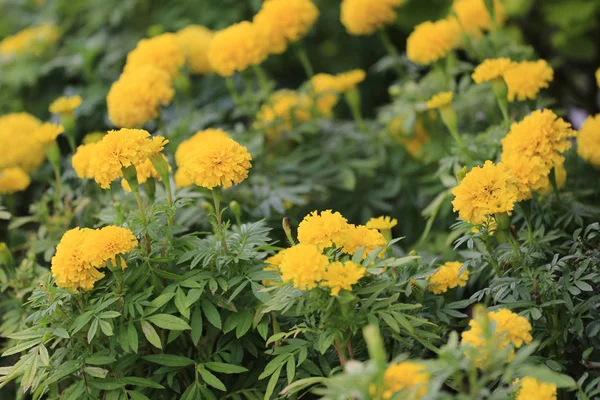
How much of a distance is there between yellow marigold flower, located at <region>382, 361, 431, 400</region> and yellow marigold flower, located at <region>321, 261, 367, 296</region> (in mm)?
234

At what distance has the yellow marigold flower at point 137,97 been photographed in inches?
86.7

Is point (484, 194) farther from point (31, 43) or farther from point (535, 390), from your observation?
point (31, 43)

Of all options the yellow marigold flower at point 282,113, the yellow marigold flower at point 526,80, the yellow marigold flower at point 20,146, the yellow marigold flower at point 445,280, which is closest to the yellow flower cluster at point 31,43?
the yellow marigold flower at point 20,146

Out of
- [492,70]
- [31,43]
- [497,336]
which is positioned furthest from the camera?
[31,43]

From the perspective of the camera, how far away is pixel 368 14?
2.58m

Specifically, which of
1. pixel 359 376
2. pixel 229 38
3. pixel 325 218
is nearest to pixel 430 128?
pixel 229 38

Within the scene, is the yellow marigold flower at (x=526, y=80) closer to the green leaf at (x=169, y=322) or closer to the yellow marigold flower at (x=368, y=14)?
the yellow marigold flower at (x=368, y=14)

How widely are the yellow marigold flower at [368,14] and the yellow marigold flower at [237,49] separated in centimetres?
38

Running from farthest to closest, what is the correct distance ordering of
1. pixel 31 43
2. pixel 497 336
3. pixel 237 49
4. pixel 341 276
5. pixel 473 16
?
pixel 31 43 → pixel 473 16 → pixel 237 49 → pixel 341 276 → pixel 497 336

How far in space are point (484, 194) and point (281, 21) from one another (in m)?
1.21

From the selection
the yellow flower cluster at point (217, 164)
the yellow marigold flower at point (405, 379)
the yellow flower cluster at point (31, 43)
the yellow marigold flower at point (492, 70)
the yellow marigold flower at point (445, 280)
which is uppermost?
the yellow flower cluster at point (31, 43)

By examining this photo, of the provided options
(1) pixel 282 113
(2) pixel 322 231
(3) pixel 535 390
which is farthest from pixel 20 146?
(3) pixel 535 390

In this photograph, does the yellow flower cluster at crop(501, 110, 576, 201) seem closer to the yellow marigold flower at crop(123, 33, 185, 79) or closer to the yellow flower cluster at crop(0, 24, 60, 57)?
the yellow marigold flower at crop(123, 33, 185, 79)

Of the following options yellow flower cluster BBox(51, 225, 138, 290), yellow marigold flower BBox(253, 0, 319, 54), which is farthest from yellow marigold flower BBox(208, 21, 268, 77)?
yellow flower cluster BBox(51, 225, 138, 290)
